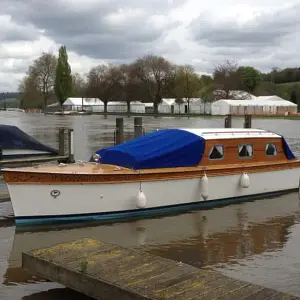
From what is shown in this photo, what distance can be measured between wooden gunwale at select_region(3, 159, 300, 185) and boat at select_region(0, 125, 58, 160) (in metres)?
8.32

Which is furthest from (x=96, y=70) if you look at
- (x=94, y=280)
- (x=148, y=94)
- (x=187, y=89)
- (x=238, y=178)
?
(x=94, y=280)

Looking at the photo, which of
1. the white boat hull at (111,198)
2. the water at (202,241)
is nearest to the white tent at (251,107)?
the white boat hull at (111,198)

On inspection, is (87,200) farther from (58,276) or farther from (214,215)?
(58,276)

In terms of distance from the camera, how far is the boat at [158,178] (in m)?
12.0

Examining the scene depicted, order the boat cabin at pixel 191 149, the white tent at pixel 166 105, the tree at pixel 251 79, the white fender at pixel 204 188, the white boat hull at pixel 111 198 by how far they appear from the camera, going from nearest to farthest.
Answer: the white boat hull at pixel 111 198 → the boat cabin at pixel 191 149 → the white fender at pixel 204 188 → the white tent at pixel 166 105 → the tree at pixel 251 79

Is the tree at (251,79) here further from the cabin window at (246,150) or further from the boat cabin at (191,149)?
the cabin window at (246,150)

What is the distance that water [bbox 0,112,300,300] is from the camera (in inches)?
344

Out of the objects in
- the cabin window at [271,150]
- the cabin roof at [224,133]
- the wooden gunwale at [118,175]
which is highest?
the cabin roof at [224,133]

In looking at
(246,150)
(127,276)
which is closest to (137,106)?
(246,150)

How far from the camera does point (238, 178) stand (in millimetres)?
15180

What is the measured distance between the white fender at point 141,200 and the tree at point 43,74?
5310 inches

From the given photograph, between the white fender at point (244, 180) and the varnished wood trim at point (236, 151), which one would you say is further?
the white fender at point (244, 180)

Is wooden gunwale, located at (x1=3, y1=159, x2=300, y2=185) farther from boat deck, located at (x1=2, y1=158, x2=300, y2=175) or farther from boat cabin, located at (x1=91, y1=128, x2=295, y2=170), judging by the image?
boat cabin, located at (x1=91, y1=128, x2=295, y2=170)

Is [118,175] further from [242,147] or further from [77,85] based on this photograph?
[77,85]
